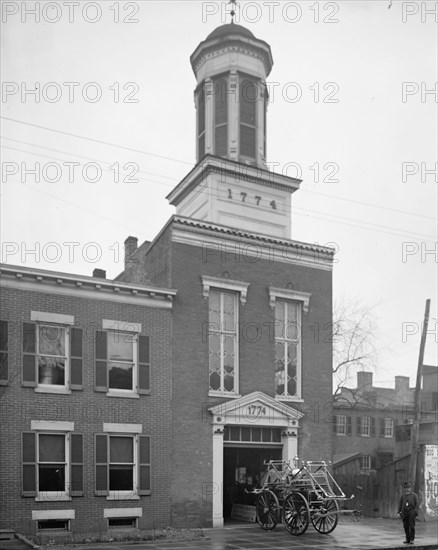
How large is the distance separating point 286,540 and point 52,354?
8619 mm

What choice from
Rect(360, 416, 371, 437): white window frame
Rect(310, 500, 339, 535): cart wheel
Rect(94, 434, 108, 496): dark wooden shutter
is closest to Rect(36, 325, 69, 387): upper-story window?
Rect(94, 434, 108, 496): dark wooden shutter

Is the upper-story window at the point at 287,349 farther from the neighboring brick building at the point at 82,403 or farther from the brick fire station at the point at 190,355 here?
the neighboring brick building at the point at 82,403

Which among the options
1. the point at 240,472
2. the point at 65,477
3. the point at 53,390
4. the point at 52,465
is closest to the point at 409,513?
the point at 240,472

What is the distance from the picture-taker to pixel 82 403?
73.6ft

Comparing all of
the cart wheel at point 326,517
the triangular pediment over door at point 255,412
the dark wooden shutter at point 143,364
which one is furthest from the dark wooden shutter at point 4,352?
the cart wheel at point 326,517

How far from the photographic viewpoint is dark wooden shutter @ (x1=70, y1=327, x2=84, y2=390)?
2236 centimetres

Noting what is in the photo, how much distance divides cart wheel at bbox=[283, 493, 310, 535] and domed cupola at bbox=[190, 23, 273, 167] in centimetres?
1300

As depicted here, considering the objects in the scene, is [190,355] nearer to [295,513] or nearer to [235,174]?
[295,513]

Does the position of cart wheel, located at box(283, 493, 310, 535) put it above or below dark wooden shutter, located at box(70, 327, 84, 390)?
below

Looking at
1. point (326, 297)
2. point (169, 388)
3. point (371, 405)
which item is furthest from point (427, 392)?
point (169, 388)

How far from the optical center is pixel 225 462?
2806 centimetres

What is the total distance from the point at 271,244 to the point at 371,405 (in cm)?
3741

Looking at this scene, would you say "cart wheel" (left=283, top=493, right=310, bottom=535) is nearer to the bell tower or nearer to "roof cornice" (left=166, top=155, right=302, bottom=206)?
the bell tower

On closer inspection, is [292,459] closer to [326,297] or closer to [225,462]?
[225,462]
